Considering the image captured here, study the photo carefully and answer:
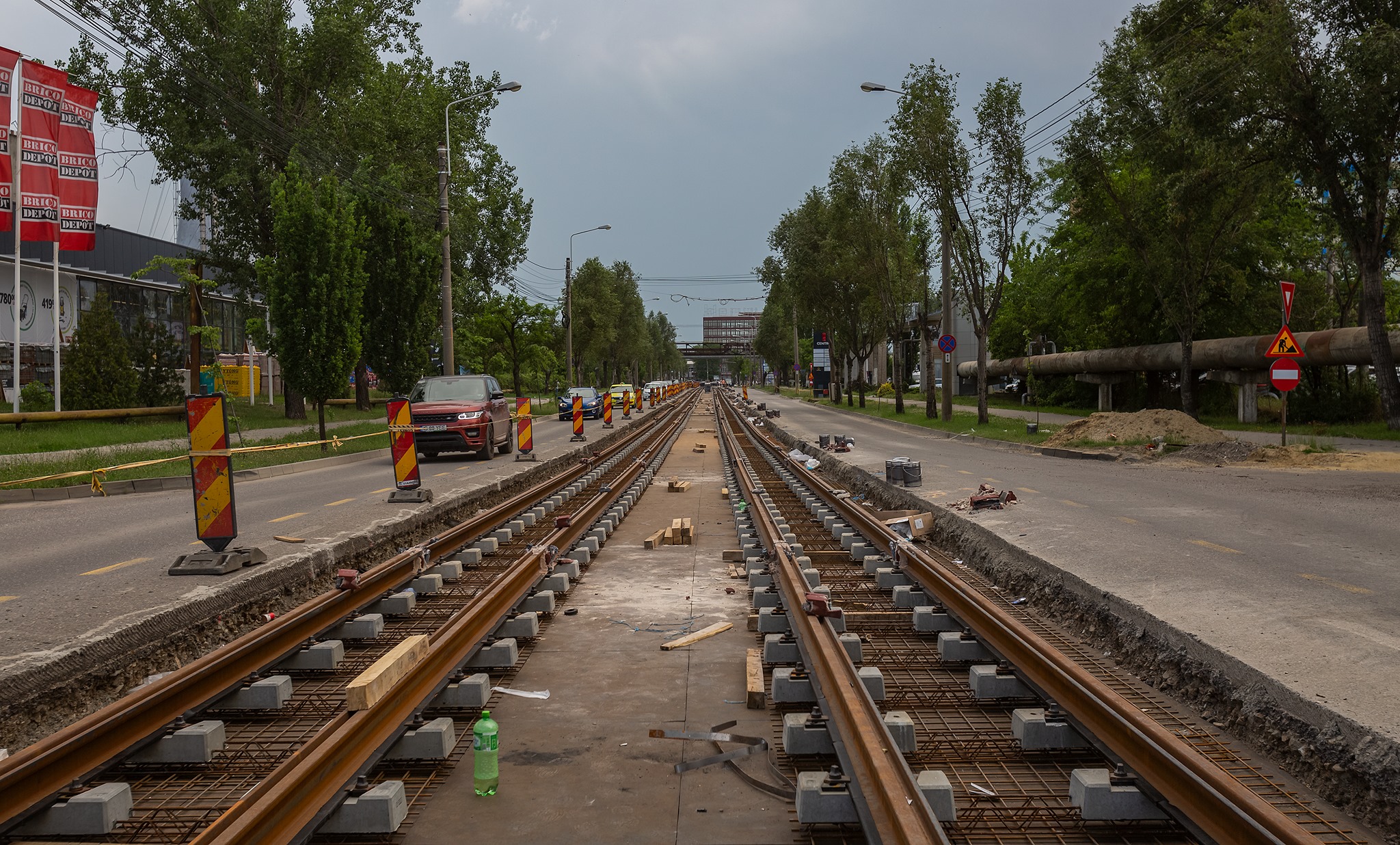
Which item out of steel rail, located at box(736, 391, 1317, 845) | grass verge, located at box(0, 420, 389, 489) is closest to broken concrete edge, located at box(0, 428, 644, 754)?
steel rail, located at box(736, 391, 1317, 845)

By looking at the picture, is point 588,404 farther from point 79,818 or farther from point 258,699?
point 79,818

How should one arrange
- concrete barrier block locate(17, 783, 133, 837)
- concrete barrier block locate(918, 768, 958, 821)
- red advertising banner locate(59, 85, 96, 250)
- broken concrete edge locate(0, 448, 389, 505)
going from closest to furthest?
concrete barrier block locate(918, 768, 958, 821), concrete barrier block locate(17, 783, 133, 837), broken concrete edge locate(0, 448, 389, 505), red advertising banner locate(59, 85, 96, 250)

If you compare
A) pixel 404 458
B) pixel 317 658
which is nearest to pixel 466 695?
pixel 317 658

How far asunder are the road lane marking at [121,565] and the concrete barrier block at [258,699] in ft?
13.3

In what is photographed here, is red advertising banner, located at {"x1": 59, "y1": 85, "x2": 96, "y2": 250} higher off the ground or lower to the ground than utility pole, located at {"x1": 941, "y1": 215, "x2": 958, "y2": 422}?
higher

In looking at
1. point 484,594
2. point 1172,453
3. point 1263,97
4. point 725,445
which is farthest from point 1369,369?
point 484,594

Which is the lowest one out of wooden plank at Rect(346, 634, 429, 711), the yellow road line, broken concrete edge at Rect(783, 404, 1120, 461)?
broken concrete edge at Rect(783, 404, 1120, 461)

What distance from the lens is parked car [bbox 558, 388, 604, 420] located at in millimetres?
44531

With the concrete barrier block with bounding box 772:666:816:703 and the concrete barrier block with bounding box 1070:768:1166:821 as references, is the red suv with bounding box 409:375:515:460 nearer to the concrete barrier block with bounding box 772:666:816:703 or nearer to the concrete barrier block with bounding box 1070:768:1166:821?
the concrete barrier block with bounding box 772:666:816:703

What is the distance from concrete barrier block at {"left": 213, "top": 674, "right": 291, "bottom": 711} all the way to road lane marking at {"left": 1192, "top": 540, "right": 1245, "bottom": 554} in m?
7.67

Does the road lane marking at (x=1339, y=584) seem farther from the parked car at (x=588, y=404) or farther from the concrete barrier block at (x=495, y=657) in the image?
the parked car at (x=588, y=404)

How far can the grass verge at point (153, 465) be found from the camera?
16.7m

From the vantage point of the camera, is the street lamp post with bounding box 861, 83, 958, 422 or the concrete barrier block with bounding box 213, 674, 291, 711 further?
the street lamp post with bounding box 861, 83, 958, 422

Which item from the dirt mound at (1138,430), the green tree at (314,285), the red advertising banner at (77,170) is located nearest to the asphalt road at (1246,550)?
the dirt mound at (1138,430)
